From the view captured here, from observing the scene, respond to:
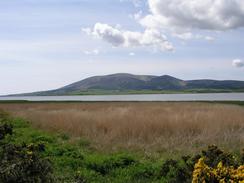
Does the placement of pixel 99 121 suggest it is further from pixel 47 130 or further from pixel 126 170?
pixel 126 170

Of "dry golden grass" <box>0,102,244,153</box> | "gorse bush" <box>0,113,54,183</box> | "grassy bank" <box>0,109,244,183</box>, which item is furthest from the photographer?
"dry golden grass" <box>0,102,244,153</box>

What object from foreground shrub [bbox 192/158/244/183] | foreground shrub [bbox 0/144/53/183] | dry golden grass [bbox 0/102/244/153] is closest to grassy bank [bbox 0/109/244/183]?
foreground shrub [bbox 0/144/53/183]

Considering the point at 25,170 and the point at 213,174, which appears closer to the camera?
the point at 213,174

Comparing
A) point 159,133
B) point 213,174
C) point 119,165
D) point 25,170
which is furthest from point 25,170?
point 159,133

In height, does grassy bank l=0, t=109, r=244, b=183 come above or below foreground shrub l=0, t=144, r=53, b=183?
below

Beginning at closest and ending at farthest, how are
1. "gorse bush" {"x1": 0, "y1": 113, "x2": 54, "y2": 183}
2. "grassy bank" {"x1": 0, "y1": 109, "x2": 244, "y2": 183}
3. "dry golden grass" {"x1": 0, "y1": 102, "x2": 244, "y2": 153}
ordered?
"gorse bush" {"x1": 0, "y1": 113, "x2": 54, "y2": 183}
"grassy bank" {"x1": 0, "y1": 109, "x2": 244, "y2": 183}
"dry golden grass" {"x1": 0, "y1": 102, "x2": 244, "y2": 153}

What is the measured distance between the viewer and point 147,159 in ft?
34.6

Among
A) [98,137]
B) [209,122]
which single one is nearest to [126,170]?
[98,137]

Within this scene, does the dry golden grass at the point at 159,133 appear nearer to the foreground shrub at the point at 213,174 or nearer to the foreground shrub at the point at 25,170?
the foreground shrub at the point at 25,170

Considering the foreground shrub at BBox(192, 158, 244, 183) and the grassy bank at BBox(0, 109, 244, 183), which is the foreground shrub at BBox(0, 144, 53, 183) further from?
the foreground shrub at BBox(192, 158, 244, 183)

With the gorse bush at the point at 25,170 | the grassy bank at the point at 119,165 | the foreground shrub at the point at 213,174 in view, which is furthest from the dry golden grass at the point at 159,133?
the foreground shrub at the point at 213,174

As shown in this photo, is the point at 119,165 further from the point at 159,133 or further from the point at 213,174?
the point at 159,133

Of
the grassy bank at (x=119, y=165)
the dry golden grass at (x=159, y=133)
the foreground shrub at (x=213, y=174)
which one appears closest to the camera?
the foreground shrub at (x=213, y=174)

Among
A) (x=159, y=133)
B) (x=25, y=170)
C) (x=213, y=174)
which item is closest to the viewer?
(x=213, y=174)
